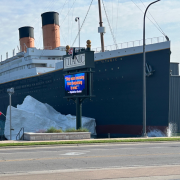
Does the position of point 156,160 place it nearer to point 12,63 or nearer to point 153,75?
point 153,75

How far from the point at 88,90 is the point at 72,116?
10.6 meters

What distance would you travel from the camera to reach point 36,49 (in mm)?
45688

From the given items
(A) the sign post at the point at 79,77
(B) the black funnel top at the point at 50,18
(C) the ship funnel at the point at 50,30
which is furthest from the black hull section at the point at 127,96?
(B) the black funnel top at the point at 50,18

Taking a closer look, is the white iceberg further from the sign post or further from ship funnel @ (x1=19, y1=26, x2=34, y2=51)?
ship funnel @ (x1=19, y1=26, x2=34, y2=51)

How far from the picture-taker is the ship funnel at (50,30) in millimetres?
46438

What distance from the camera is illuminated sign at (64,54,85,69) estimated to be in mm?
23469

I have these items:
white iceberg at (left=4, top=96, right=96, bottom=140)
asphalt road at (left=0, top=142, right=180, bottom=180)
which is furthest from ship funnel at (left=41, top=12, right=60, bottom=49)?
asphalt road at (left=0, top=142, right=180, bottom=180)

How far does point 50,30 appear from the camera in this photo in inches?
1834

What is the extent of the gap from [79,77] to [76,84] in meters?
0.66

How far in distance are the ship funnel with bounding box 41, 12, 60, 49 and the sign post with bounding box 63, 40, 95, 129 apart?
75.7ft

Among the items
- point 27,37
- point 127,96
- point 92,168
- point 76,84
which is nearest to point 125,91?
point 127,96

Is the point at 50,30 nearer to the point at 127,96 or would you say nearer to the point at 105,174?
the point at 127,96

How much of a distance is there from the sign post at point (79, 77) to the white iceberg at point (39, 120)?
26.6 ft

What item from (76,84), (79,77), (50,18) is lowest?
(76,84)
